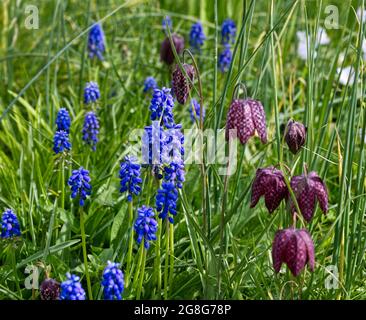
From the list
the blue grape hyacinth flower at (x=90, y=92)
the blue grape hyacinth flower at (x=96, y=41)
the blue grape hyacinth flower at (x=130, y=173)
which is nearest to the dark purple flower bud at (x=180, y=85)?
the blue grape hyacinth flower at (x=130, y=173)

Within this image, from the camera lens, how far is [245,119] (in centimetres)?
204

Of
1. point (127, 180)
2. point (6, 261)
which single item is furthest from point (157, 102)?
point (6, 261)

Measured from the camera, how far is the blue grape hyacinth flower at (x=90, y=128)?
2998 millimetres

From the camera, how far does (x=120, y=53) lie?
4227 mm

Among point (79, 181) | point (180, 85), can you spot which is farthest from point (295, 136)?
point (79, 181)

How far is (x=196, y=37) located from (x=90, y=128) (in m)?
1.05

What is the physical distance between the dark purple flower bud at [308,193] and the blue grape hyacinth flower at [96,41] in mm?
1920

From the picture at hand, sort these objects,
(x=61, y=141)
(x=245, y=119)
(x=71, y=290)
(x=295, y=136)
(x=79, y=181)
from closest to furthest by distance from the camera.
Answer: (x=71, y=290) < (x=245, y=119) < (x=295, y=136) < (x=79, y=181) < (x=61, y=141)

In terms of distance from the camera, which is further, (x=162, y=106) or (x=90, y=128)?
(x=90, y=128)

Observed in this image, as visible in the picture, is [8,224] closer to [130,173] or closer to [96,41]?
[130,173]

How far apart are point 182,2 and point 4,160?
2.05 m

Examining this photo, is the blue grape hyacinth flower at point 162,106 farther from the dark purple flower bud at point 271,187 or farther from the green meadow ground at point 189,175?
the dark purple flower bud at point 271,187

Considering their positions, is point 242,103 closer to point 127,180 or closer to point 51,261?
point 127,180
